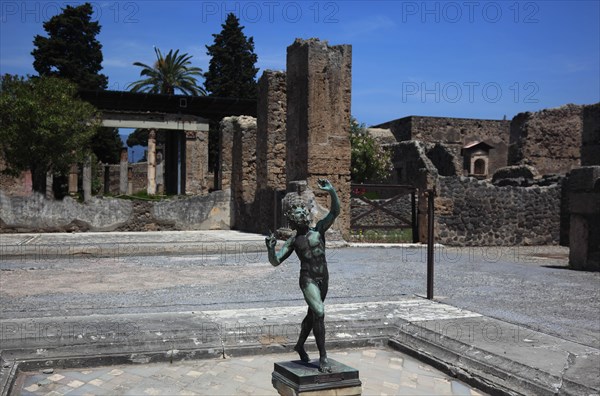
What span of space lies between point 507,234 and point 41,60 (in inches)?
1198

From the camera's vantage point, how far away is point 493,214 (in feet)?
52.2

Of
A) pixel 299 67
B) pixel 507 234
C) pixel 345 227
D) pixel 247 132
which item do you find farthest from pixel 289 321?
pixel 247 132

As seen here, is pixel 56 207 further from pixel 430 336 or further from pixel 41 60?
pixel 41 60

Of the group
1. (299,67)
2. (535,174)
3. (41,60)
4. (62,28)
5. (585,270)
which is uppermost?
(62,28)

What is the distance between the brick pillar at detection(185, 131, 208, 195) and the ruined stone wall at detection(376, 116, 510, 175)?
41.6ft

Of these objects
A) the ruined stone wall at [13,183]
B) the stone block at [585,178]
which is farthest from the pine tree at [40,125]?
the stone block at [585,178]

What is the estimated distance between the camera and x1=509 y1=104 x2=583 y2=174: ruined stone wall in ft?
84.3

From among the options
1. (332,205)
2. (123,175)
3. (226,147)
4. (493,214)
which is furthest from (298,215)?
(123,175)

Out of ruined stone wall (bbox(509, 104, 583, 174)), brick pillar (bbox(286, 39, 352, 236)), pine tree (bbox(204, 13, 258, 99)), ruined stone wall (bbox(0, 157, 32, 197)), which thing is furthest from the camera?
pine tree (bbox(204, 13, 258, 99))

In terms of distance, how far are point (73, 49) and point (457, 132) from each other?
24.5 meters

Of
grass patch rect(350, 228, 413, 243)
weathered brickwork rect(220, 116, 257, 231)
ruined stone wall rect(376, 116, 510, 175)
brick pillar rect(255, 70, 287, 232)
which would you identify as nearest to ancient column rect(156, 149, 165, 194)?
ruined stone wall rect(376, 116, 510, 175)

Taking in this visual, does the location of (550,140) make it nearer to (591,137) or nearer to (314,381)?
(591,137)

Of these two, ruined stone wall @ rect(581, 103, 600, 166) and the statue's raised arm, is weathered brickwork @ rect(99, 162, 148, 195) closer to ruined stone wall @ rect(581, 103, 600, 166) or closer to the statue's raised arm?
ruined stone wall @ rect(581, 103, 600, 166)

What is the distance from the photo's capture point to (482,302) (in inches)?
271
